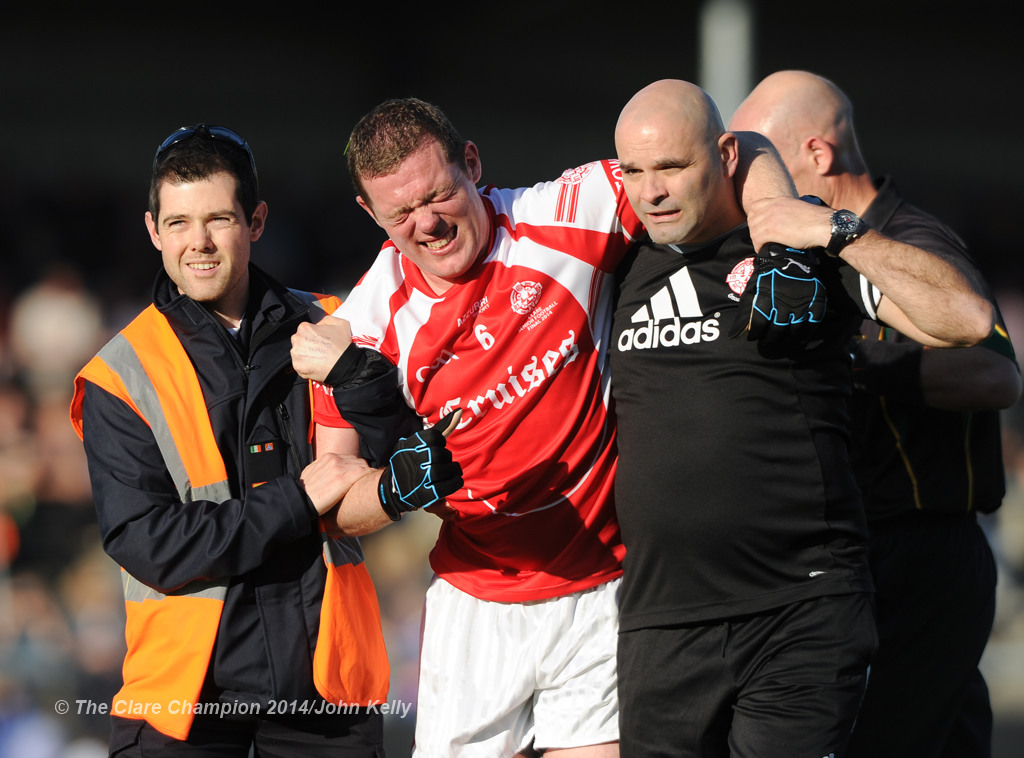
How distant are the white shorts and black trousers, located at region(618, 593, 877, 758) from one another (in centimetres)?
19

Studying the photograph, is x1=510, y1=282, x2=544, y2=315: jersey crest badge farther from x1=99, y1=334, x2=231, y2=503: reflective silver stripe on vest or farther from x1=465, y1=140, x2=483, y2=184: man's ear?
x1=99, y1=334, x2=231, y2=503: reflective silver stripe on vest

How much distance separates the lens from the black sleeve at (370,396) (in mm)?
2719

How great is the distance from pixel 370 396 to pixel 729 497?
888 mm

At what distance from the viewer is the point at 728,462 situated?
8.54 ft

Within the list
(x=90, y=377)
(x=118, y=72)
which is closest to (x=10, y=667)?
(x=90, y=377)

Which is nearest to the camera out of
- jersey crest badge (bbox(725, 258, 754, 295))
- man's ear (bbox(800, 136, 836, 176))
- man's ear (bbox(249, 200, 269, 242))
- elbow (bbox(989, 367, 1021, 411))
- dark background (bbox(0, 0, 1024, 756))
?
jersey crest badge (bbox(725, 258, 754, 295))

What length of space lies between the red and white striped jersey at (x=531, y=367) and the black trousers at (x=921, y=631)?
921 mm

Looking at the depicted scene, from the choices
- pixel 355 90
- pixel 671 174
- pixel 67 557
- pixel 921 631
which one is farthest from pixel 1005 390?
pixel 355 90

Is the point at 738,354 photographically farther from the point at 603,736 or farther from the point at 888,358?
the point at 603,736

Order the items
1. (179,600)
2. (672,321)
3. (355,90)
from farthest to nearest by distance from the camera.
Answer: (355,90), (179,600), (672,321)

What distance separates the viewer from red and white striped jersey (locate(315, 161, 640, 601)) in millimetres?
2846

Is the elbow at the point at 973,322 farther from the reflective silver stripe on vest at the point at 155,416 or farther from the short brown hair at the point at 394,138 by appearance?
the reflective silver stripe on vest at the point at 155,416

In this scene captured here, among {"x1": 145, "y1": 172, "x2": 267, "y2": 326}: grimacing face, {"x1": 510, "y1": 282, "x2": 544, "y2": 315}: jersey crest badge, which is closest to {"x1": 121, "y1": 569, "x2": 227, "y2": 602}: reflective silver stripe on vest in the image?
{"x1": 145, "y1": 172, "x2": 267, "y2": 326}: grimacing face

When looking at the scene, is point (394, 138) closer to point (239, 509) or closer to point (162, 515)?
point (239, 509)
